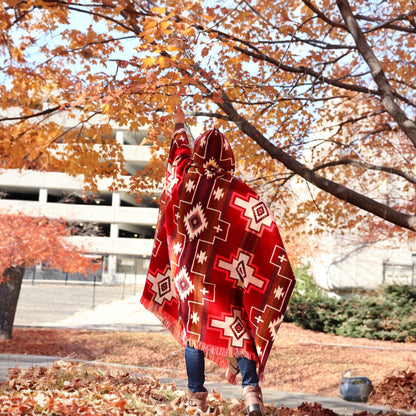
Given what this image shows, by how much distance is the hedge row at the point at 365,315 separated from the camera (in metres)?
13.1

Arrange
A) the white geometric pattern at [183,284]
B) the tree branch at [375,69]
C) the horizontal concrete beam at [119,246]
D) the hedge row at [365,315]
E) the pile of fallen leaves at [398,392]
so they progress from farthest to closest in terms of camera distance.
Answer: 1. the horizontal concrete beam at [119,246]
2. the hedge row at [365,315]
3. the pile of fallen leaves at [398,392]
4. the tree branch at [375,69]
5. the white geometric pattern at [183,284]

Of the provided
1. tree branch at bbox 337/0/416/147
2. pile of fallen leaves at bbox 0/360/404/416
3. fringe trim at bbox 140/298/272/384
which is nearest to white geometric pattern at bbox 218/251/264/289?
fringe trim at bbox 140/298/272/384

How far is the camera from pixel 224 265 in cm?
369

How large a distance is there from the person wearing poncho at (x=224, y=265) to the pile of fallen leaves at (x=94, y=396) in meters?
0.54

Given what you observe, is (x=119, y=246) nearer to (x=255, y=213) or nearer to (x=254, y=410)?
(x=255, y=213)

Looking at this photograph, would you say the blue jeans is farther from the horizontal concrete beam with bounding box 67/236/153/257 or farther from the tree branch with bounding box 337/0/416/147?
the horizontal concrete beam with bounding box 67/236/153/257

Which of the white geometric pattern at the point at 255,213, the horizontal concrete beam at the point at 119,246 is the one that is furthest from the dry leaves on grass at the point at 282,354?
the horizontal concrete beam at the point at 119,246

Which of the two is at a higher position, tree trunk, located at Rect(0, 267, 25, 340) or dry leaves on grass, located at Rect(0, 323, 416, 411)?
tree trunk, located at Rect(0, 267, 25, 340)

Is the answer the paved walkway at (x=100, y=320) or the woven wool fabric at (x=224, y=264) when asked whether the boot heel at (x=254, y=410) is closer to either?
the woven wool fabric at (x=224, y=264)

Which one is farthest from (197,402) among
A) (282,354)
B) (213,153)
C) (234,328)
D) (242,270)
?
(282,354)

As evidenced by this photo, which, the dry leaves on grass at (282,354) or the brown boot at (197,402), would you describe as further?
the dry leaves on grass at (282,354)

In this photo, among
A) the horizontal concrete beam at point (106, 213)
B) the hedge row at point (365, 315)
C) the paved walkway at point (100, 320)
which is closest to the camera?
the paved walkway at point (100, 320)

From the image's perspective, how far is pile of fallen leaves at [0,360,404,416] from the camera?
3.81 meters

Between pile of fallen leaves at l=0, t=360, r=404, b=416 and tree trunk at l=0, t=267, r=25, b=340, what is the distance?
631 centimetres
